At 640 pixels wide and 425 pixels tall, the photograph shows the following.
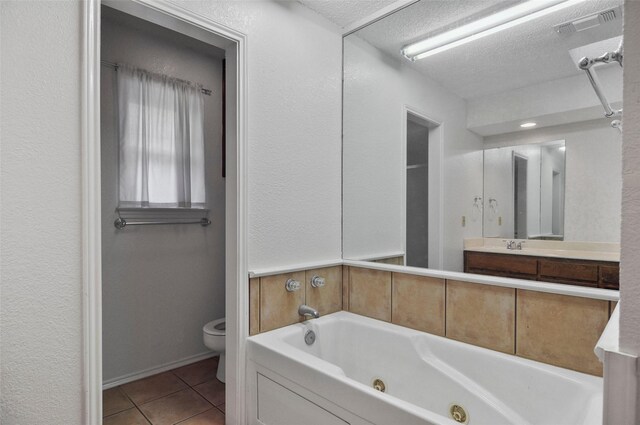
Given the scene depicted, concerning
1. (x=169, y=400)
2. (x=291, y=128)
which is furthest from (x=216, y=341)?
(x=291, y=128)

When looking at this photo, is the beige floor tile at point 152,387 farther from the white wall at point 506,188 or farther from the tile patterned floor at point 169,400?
the white wall at point 506,188

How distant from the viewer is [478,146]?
1.84 metres

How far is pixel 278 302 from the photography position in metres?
1.97

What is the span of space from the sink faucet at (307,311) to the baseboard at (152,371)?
132 centimetres

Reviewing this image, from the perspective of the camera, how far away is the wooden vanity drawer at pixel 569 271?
1462mm

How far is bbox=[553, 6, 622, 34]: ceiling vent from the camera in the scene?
139cm

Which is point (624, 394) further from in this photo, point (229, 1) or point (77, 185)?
point (229, 1)

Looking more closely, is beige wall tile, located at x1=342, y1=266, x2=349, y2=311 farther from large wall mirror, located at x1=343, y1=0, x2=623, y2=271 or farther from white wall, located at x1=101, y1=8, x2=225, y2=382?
white wall, located at x1=101, y1=8, x2=225, y2=382

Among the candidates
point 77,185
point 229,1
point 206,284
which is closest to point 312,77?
point 229,1

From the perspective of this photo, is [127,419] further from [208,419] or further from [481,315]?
[481,315]

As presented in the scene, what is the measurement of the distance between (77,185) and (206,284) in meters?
1.77

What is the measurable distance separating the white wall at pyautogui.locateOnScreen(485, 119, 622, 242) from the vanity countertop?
31 mm

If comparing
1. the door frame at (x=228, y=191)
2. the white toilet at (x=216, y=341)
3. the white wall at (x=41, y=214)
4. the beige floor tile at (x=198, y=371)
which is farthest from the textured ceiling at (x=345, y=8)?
the beige floor tile at (x=198, y=371)

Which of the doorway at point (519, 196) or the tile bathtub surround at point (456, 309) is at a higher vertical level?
the doorway at point (519, 196)
